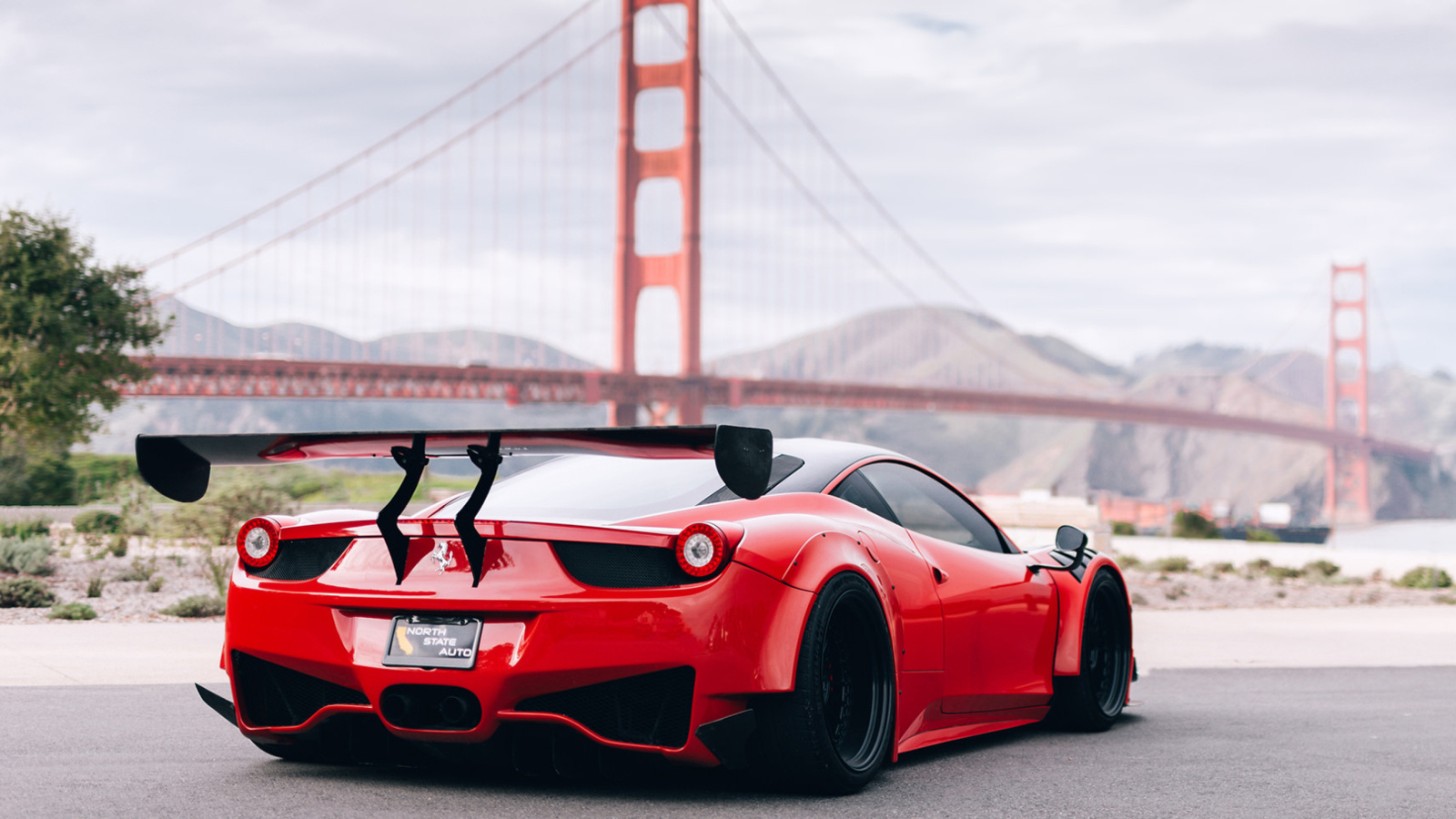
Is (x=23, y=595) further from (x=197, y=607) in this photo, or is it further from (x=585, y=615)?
(x=585, y=615)

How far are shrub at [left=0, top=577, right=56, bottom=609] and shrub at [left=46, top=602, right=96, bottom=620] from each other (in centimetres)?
45

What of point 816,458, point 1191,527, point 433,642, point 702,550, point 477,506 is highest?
point 816,458

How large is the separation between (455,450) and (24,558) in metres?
9.74

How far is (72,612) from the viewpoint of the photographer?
10031 millimetres

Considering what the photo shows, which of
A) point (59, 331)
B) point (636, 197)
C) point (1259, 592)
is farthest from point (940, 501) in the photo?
point (636, 197)

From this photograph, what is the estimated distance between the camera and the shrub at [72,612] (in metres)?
9.98

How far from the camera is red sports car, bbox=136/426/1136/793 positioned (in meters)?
3.70

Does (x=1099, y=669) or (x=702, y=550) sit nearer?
(x=702, y=550)

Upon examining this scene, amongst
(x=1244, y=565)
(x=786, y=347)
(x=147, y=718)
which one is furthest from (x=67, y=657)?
(x=786, y=347)

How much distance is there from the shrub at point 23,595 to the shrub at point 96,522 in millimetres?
5227

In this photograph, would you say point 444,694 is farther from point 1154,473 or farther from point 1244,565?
point 1154,473

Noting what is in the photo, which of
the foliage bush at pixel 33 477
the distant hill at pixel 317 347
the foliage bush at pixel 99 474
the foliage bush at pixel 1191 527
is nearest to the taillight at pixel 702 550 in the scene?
the foliage bush at pixel 99 474

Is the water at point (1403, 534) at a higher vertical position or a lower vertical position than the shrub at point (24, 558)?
lower

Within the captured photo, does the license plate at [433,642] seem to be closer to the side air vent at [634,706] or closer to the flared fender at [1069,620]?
the side air vent at [634,706]
